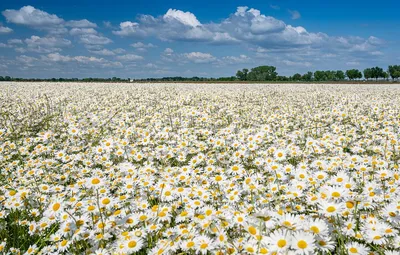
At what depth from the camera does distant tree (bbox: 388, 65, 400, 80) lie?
144m

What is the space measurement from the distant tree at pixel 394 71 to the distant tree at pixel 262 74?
210 ft

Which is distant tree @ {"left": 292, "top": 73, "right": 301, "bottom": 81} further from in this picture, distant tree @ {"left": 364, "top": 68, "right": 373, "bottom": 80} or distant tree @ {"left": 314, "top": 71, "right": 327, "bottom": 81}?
distant tree @ {"left": 364, "top": 68, "right": 373, "bottom": 80}

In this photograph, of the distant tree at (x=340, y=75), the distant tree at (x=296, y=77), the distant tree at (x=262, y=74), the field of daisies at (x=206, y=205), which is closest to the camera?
the field of daisies at (x=206, y=205)

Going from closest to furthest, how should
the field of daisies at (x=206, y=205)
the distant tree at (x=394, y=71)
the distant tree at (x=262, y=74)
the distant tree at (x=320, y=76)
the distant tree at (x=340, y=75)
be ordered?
the field of daisies at (x=206, y=205), the distant tree at (x=262, y=74), the distant tree at (x=394, y=71), the distant tree at (x=320, y=76), the distant tree at (x=340, y=75)

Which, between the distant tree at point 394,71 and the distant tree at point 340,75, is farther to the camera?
the distant tree at point 340,75

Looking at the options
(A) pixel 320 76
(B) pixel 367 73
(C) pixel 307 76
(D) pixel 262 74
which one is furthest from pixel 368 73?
(D) pixel 262 74

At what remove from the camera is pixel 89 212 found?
295 centimetres

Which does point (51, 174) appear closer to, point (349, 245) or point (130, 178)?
point (130, 178)

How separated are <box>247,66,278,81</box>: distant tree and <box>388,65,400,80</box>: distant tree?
6415cm

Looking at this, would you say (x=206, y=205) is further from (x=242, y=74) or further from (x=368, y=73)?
(x=368, y=73)

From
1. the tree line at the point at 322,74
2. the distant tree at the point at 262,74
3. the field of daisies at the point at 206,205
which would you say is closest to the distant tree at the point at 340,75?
the tree line at the point at 322,74

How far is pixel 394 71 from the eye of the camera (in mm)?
146875

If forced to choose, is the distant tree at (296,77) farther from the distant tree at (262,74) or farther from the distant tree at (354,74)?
the distant tree at (354,74)

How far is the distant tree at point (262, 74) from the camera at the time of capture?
429ft
